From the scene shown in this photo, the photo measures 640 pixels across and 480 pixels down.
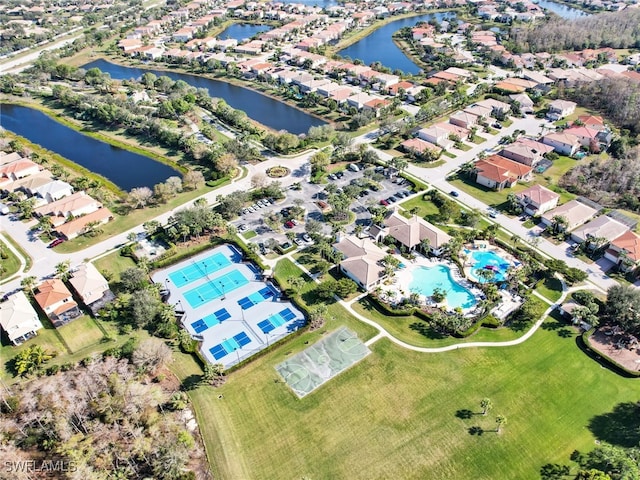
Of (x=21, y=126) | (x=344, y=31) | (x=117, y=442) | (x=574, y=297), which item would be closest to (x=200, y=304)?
(x=117, y=442)

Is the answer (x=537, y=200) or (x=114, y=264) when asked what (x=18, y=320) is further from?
(x=537, y=200)

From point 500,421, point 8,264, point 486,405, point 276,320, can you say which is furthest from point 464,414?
point 8,264

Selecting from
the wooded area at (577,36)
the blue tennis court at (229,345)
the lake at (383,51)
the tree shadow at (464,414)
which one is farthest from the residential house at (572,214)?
the wooded area at (577,36)

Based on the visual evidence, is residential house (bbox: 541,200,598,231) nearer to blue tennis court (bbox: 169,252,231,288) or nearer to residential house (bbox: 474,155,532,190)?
residential house (bbox: 474,155,532,190)

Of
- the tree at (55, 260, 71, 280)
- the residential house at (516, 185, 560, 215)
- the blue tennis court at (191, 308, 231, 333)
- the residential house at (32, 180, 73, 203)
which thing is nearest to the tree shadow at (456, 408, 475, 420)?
the blue tennis court at (191, 308, 231, 333)

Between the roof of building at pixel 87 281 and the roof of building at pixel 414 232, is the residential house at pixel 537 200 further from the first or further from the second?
the roof of building at pixel 87 281

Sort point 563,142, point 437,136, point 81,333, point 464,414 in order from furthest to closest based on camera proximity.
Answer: point 437,136 → point 563,142 → point 81,333 → point 464,414

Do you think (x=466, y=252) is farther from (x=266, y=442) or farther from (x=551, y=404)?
(x=266, y=442)
